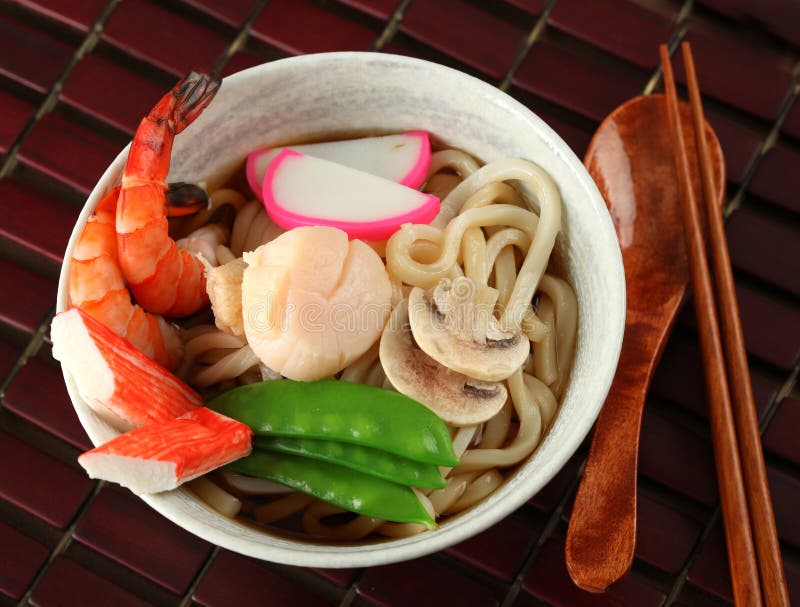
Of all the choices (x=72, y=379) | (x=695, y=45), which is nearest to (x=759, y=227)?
(x=695, y=45)

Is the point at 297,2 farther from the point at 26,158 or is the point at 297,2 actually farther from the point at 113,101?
the point at 26,158

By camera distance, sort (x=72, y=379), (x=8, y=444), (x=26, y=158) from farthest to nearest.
A: (x=26, y=158) < (x=8, y=444) < (x=72, y=379)

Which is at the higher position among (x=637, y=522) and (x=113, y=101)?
(x=113, y=101)

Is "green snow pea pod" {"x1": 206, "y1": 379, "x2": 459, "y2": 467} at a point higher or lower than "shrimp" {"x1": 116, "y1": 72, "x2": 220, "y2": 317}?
lower

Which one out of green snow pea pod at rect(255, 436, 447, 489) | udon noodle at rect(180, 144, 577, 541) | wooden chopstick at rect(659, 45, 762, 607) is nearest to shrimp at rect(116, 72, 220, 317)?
udon noodle at rect(180, 144, 577, 541)

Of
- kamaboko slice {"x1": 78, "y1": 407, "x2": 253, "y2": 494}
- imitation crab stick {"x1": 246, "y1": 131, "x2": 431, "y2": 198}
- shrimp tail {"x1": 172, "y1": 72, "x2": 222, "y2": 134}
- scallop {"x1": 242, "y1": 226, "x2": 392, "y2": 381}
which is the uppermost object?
imitation crab stick {"x1": 246, "y1": 131, "x2": 431, "y2": 198}

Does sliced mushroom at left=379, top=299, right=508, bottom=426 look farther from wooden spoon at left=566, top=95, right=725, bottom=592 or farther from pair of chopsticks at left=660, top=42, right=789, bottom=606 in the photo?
pair of chopsticks at left=660, top=42, right=789, bottom=606

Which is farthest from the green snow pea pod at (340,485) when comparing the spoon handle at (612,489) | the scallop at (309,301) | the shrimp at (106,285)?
the spoon handle at (612,489)
